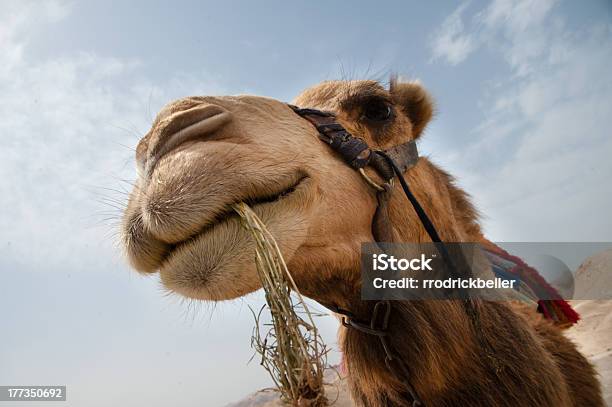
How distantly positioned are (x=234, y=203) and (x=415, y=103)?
1865 mm

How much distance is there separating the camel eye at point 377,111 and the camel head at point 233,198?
0.61 meters

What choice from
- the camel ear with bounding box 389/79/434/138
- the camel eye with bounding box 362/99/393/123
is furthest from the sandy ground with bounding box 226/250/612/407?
the camel ear with bounding box 389/79/434/138

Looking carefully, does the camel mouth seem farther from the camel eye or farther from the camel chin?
the camel eye

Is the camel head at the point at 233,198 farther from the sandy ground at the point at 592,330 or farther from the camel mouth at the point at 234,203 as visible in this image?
the sandy ground at the point at 592,330

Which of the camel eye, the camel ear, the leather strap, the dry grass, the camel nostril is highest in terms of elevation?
the camel ear

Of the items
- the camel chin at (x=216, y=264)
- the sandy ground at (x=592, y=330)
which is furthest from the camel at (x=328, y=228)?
the sandy ground at (x=592, y=330)

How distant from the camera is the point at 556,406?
2256 mm

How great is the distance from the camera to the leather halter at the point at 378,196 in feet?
6.93

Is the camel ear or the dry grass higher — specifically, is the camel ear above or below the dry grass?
above

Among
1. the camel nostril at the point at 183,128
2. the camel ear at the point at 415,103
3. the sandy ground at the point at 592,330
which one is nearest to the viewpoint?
the camel nostril at the point at 183,128

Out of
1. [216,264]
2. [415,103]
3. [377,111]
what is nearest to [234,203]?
[216,264]

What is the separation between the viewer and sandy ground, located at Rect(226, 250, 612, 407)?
5008 millimetres

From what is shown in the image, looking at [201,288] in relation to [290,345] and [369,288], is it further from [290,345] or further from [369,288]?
[369,288]

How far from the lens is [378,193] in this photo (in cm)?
218
